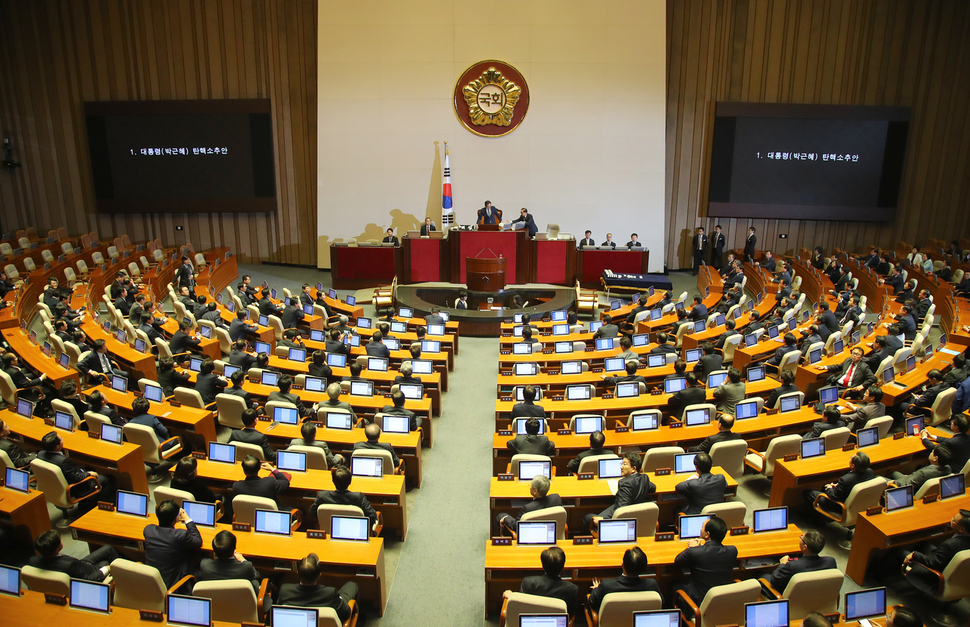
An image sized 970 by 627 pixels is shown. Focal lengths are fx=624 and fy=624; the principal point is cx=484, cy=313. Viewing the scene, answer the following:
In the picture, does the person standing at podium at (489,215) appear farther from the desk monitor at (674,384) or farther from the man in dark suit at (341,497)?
the man in dark suit at (341,497)

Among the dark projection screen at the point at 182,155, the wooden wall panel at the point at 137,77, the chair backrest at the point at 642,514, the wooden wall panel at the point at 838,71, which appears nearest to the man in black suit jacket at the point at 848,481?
the chair backrest at the point at 642,514

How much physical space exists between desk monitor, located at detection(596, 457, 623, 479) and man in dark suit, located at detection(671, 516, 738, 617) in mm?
1285

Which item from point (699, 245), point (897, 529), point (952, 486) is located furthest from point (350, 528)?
point (699, 245)

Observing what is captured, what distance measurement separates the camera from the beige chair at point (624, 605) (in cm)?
381

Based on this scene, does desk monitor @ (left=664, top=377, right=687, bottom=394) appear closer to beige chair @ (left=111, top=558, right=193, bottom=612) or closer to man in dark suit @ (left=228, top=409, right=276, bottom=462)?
man in dark suit @ (left=228, top=409, right=276, bottom=462)

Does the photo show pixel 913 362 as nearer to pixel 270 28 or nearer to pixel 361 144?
pixel 361 144

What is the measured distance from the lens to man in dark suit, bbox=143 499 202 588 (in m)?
4.34

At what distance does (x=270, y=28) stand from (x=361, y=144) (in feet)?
13.2

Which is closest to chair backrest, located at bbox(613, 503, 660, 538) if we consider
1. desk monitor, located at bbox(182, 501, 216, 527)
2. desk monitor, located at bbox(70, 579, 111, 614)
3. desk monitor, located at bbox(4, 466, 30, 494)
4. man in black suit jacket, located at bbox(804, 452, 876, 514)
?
man in black suit jacket, located at bbox(804, 452, 876, 514)

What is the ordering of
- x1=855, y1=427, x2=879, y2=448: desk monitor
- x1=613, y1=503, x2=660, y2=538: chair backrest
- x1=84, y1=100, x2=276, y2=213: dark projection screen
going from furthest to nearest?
1. x1=84, y1=100, x2=276, y2=213: dark projection screen
2. x1=855, y1=427, x2=879, y2=448: desk monitor
3. x1=613, y1=503, x2=660, y2=538: chair backrest

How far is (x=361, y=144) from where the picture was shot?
17.0 m

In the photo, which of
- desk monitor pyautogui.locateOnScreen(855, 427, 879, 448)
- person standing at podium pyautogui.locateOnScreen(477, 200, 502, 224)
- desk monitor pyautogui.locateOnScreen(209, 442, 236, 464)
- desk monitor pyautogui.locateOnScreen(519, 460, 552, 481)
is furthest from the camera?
person standing at podium pyautogui.locateOnScreen(477, 200, 502, 224)

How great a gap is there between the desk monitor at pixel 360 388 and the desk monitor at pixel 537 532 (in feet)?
11.1

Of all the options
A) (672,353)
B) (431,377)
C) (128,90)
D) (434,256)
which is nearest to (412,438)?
(431,377)
